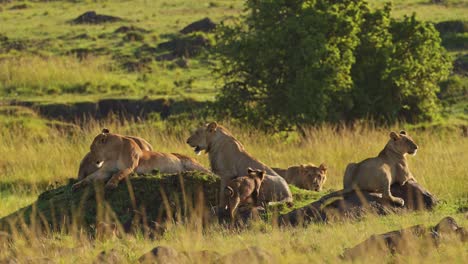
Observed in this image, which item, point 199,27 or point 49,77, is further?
point 199,27

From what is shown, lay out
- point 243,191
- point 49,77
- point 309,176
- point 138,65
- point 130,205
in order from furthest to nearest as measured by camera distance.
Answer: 1. point 138,65
2. point 49,77
3. point 309,176
4. point 130,205
5. point 243,191

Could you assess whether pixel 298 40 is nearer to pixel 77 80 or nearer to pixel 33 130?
pixel 33 130

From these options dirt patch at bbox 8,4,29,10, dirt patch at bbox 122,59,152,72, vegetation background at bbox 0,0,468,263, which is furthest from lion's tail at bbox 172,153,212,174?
dirt patch at bbox 8,4,29,10

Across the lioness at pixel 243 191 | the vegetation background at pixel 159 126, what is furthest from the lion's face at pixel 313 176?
the lioness at pixel 243 191

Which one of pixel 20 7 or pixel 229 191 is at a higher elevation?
pixel 229 191

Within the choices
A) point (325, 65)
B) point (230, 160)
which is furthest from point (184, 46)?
point (230, 160)

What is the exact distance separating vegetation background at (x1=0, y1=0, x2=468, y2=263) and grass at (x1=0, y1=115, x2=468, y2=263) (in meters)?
0.02

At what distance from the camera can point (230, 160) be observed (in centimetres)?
1155

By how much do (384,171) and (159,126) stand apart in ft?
38.6

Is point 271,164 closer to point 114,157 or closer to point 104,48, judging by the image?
point 114,157

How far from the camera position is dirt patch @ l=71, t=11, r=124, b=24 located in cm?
4184

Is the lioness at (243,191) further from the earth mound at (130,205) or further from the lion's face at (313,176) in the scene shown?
the lion's face at (313,176)

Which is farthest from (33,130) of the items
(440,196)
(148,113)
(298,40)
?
(440,196)

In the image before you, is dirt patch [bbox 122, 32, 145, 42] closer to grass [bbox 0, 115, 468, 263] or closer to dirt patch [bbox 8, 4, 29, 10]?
grass [bbox 0, 115, 468, 263]
